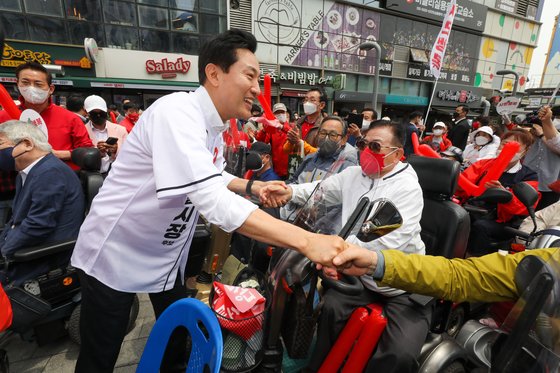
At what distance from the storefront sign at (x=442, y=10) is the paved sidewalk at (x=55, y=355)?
24.2 metres

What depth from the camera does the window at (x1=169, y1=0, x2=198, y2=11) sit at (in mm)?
14312

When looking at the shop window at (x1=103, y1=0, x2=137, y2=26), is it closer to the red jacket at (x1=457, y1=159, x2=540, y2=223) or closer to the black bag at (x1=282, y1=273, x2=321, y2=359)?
the red jacket at (x1=457, y1=159, x2=540, y2=223)

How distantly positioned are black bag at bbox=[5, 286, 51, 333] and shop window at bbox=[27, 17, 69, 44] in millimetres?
15268

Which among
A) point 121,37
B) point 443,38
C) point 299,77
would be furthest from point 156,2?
point 443,38

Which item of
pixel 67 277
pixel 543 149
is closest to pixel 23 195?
pixel 67 277

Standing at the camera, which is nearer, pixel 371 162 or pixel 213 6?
pixel 371 162

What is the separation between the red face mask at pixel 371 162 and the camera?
6.32 ft

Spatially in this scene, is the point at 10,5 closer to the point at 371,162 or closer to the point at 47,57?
the point at 47,57

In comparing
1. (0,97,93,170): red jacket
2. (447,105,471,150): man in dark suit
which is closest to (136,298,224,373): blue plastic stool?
(0,97,93,170): red jacket

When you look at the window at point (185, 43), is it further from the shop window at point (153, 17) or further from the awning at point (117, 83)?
the awning at point (117, 83)

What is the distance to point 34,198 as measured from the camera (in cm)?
206

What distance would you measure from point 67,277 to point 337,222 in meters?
2.10

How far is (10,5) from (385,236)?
17063mm

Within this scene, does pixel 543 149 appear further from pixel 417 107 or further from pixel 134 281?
pixel 417 107
